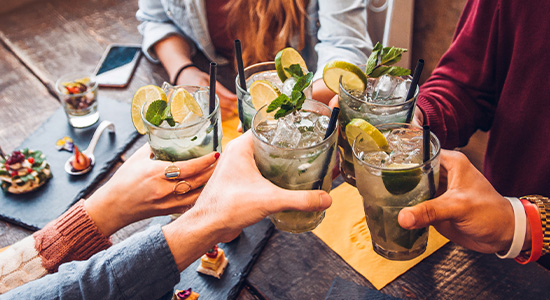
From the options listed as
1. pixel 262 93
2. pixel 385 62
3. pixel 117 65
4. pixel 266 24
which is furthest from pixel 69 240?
pixel 266 24

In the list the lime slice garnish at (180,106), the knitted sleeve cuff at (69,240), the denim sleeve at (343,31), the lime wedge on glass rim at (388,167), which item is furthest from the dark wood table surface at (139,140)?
the denim sleeve at (343,31)

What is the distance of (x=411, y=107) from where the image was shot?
45.7 inches

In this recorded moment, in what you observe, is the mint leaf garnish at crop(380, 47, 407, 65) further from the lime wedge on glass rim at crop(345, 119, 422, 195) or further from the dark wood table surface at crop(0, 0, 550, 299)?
the dark wood table surface at crop(0, 0, 550, 299)

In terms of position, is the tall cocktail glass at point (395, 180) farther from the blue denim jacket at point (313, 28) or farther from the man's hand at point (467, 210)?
the blue denim jacket at point (313, 28)

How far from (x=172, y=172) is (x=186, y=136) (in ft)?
0.37

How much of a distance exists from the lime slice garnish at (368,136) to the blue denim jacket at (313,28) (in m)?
1.01

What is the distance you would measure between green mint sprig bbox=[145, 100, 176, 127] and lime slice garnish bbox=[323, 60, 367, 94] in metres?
0.47

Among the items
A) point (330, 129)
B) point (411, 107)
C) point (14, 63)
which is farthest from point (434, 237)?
point (14, 63)

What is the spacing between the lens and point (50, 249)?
50.2 inches

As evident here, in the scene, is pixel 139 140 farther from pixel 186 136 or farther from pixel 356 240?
pixel 356 240

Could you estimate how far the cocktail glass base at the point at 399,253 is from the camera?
1.18m

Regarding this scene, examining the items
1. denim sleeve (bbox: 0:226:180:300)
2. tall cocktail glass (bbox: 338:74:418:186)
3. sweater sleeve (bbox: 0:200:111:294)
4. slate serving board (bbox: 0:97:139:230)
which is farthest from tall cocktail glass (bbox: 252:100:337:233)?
slate serving board (bbox: 0:97:139:230)

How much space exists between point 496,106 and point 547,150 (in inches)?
11.7

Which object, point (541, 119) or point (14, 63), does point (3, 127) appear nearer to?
point (14, 63)
